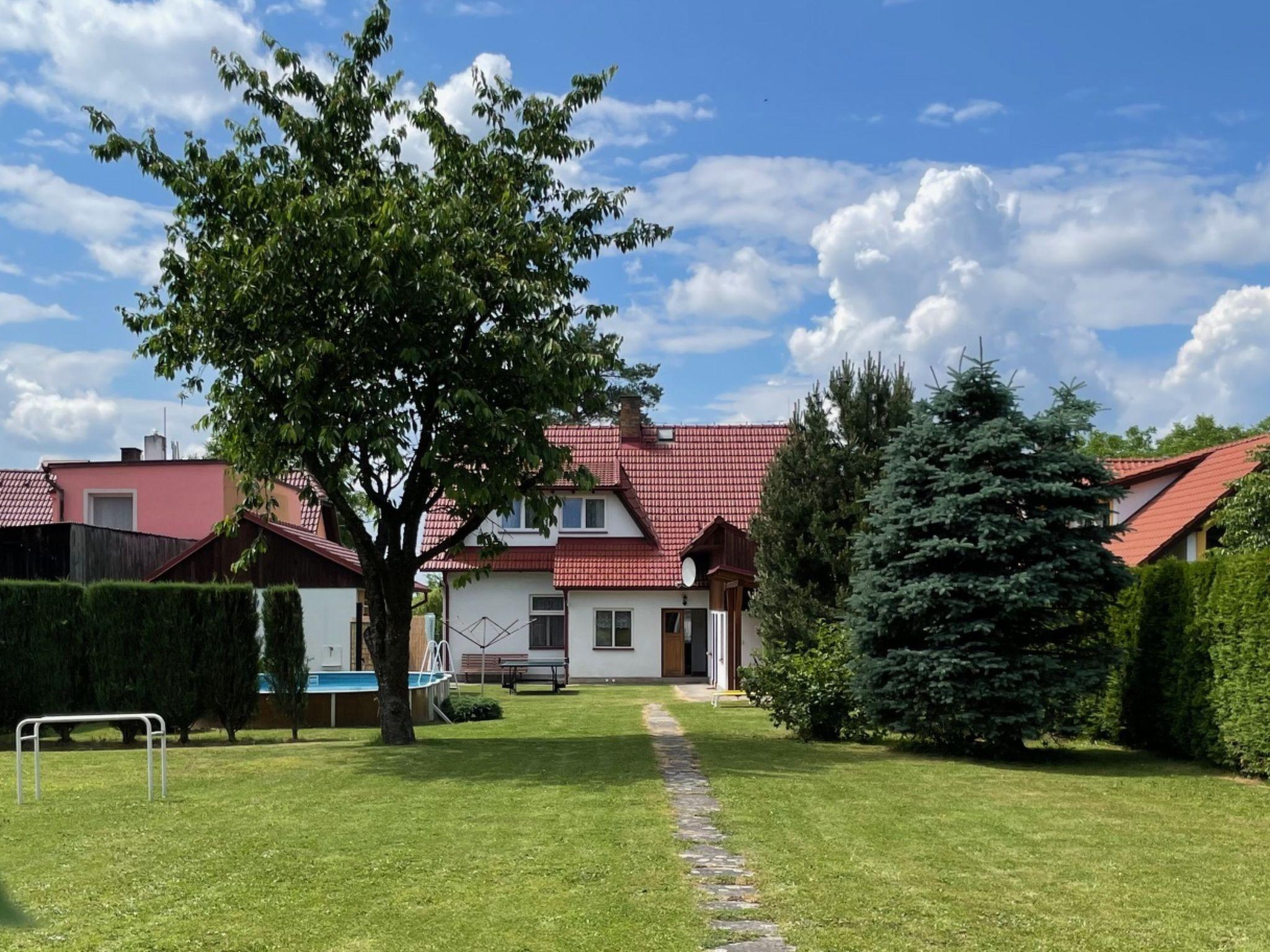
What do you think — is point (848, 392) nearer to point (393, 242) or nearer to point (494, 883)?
point (393, 242)

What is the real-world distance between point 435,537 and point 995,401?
81.6 ft

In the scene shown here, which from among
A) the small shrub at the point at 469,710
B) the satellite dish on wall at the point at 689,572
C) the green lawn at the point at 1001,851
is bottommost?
the small shrub at the point at 469,710

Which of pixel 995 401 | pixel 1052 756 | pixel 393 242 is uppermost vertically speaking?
pixel 393 242

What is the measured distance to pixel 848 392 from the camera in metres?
24.8

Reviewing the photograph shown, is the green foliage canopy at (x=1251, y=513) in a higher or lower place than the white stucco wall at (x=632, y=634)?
higher

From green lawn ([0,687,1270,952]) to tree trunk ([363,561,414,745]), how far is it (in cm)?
232

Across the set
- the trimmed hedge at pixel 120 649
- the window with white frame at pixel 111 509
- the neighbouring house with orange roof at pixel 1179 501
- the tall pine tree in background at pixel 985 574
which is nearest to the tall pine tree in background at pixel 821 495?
the neighbouring house with orange roof at pixel 1179 501

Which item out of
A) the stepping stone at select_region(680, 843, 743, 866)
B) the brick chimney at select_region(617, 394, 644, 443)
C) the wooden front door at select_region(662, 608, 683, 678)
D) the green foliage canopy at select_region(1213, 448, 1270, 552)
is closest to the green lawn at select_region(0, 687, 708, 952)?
the stepping stone at select_region(680, 843, 743, 866)

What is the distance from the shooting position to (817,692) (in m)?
18.4

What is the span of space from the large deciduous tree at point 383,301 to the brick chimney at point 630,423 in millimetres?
23829

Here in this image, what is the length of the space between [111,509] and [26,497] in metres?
3.58

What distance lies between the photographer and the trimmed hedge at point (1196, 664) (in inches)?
548

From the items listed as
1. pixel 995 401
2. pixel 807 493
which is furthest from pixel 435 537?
pixel 995 401

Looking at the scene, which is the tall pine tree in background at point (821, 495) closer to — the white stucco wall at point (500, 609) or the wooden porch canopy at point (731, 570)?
the wooden porch canopy at point (731, 570)
